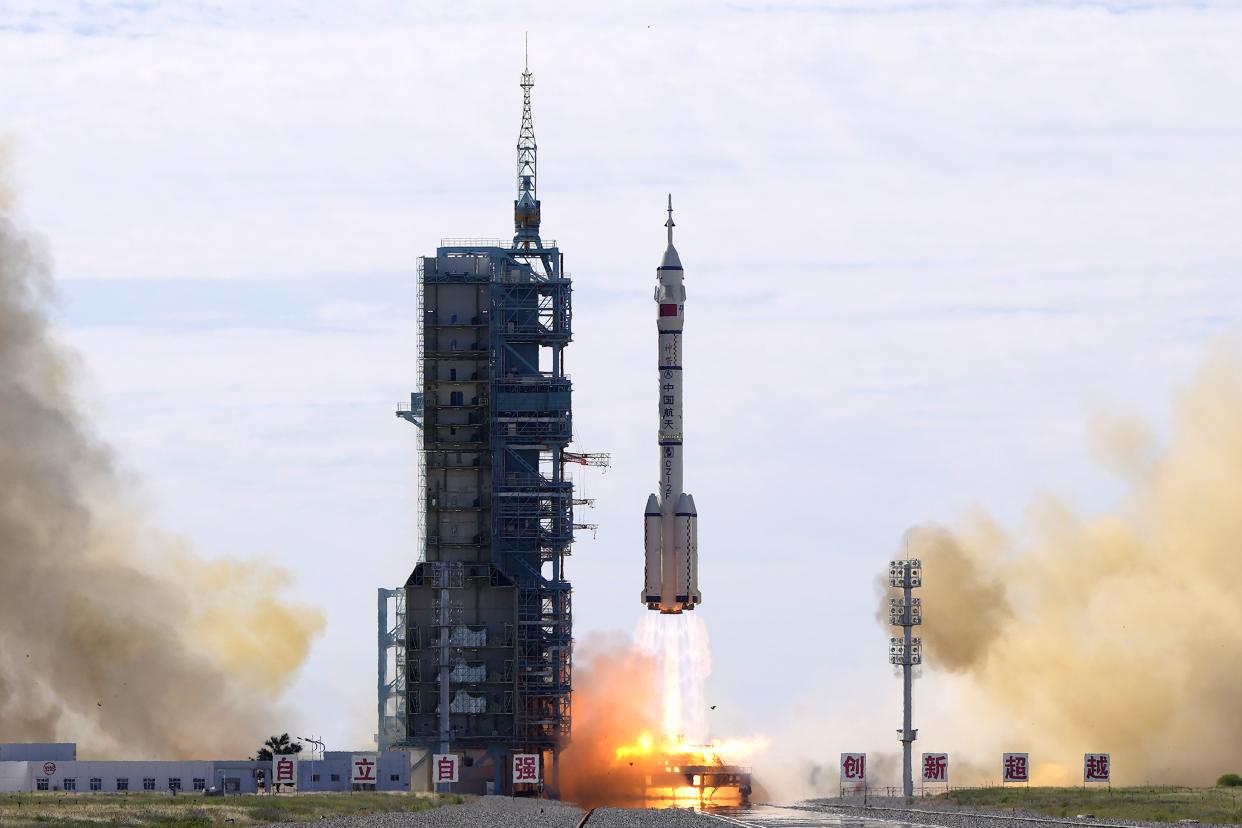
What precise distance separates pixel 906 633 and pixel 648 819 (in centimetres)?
4349

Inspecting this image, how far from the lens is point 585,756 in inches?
5679

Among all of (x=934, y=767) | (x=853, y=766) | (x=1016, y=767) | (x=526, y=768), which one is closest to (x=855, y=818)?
(x=1016, y=767)

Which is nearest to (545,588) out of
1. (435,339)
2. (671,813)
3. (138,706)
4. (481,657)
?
(481,657)

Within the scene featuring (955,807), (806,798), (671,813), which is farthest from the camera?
(806,798)

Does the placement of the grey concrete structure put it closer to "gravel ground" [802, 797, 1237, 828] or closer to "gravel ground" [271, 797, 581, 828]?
"gravel ground" [271, 797, 581, 828]

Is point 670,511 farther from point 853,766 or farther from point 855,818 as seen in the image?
point 855,818

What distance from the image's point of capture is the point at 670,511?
437 feet

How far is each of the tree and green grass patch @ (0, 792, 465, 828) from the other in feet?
79.0

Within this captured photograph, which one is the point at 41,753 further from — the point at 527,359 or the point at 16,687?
the point at 527,359

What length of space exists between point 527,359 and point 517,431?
4369 millimetres

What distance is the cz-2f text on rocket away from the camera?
437 feet

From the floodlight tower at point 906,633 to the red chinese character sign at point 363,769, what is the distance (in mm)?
30991

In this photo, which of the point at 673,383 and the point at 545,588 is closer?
the point at 673,383

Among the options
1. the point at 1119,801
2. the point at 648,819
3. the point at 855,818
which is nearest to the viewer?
the point at 648,819
